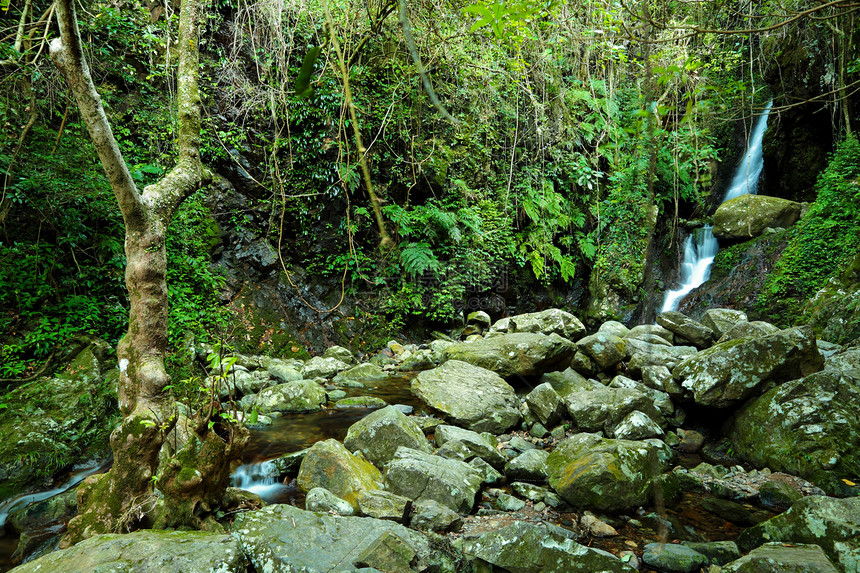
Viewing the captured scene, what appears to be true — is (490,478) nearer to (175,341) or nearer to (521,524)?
(521,524)

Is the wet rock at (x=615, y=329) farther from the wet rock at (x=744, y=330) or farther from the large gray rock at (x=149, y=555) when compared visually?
the large gray rock at (x=149, y=555)

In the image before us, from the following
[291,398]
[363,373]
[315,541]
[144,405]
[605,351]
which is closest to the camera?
[315,541]

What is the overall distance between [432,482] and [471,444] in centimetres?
90

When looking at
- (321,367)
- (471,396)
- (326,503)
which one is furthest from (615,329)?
(326,503)

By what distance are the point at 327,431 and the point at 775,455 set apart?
4328mm

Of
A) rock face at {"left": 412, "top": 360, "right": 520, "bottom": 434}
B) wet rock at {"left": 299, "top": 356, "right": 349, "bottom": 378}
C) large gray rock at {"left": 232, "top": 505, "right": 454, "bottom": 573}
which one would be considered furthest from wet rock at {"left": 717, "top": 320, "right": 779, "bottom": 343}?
wet rock at {"left": 299, "top": 356, "right": 349, "bottom": 378}

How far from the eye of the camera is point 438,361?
8.19m

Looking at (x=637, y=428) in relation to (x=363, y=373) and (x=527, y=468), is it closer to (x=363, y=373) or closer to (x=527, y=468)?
(x=527, y=468)

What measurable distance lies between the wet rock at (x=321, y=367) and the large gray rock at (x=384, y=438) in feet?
9.68

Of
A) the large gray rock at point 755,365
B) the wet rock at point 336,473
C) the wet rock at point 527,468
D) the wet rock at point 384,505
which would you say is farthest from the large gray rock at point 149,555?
the large gray rock at point 755,365

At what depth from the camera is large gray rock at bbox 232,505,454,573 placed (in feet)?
7.45

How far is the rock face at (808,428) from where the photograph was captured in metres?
3.63

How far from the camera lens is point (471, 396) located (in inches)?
207

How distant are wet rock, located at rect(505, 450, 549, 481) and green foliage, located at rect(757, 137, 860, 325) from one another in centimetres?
624
